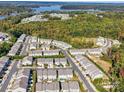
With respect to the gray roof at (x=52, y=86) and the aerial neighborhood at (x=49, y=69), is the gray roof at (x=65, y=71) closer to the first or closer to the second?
the aerial neighborhood at (x=49, y=69)

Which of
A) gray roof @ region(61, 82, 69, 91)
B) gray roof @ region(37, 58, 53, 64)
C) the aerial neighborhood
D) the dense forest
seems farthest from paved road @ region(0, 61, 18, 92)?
the dense forest

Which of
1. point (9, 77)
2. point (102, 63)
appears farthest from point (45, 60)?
point (102, 63)

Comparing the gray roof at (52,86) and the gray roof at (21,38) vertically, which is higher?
the gray roof at (52,86)

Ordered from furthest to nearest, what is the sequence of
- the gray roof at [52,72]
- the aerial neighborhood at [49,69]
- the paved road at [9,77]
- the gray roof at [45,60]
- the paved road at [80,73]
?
1. the gray roof at [45,60]
2. the gray roof at [52,72]
3. the paved road at [80,73]
4. the paved road at [9,77]
5. the aerial neighborhood at [49,69]

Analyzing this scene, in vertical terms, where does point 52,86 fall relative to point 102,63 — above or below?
above

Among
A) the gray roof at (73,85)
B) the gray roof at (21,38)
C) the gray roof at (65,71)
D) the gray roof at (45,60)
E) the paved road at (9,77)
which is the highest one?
the gray roof at (73,85)

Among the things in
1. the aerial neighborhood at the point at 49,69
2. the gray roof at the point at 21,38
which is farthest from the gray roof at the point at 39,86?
the gray roof at the point at 21,38

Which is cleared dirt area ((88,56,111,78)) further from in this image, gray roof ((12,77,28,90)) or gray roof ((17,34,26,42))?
gray roof ((17,34,26,42))

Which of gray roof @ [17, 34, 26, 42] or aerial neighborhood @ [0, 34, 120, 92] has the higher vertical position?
aerial neighborhood @ [0, 34, 120, 92]

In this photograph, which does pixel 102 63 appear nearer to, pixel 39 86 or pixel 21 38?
pixel 39 86
